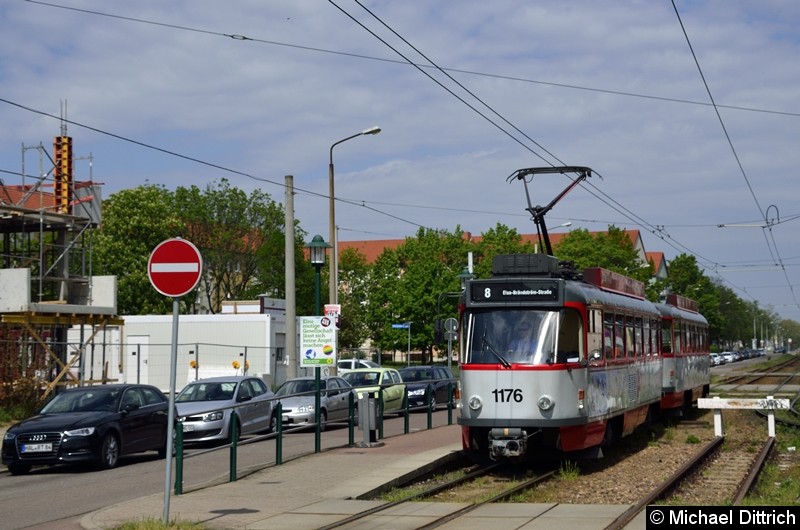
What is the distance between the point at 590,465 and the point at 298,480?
536cm

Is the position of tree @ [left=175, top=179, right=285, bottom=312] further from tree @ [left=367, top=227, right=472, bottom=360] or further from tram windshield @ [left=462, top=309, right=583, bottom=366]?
tram windshield @ [left=462, top=309, right=583, bottom=366]

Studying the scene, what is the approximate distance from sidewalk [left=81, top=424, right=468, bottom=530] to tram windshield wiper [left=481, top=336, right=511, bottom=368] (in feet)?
6.29

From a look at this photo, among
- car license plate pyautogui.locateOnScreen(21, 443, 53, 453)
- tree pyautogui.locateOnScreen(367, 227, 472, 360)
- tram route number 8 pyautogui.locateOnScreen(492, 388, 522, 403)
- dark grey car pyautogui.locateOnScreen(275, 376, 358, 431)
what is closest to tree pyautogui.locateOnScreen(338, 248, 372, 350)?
tree pyautogui.locateOnScreen(367, 227, 472, 360)

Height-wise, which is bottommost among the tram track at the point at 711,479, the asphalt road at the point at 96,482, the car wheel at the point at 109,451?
the asphalt road at the point at 96,482

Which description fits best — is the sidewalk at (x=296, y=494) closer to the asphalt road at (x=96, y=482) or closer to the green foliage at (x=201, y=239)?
the asphalt road at (x=96, y=482)

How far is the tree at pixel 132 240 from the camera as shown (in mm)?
68625

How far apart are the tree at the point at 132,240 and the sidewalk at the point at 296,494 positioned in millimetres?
52084

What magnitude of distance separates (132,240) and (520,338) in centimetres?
5670

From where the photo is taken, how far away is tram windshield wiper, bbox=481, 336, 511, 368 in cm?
1608

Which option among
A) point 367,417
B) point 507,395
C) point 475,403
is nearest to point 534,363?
point 507,395

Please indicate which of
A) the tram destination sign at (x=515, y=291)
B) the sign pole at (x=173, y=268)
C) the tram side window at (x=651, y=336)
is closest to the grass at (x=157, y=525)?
the sign pole at (x=173, y=268)

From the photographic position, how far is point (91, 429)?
724 inches

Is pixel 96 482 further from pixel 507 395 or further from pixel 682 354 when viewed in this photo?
pixel 682 354

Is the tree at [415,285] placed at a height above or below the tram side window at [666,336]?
above
